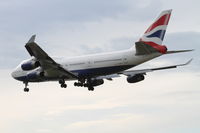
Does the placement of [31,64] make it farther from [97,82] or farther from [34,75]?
[97,82]

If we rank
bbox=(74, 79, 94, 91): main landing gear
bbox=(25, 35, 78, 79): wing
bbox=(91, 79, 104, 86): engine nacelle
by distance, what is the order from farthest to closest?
bbox=(91, 79, 104, 86): engine nacelle → bbox=(74, 79, 94, 91): main landing gear → bbox=(25, 35, 78, 79): wing

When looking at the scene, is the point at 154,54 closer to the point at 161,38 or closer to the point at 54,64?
the point at 161,38

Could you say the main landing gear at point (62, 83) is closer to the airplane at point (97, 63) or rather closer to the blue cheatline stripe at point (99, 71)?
the airplane at point (97, 63)

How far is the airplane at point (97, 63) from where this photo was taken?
58484mm

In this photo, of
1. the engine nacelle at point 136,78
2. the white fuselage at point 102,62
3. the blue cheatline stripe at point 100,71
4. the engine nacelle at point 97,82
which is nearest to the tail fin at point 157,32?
the white fuselage at point 102,62

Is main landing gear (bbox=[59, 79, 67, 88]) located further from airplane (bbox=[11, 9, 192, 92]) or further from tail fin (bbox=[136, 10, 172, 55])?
tail fin (bbox=[136, 10, 172, 55])

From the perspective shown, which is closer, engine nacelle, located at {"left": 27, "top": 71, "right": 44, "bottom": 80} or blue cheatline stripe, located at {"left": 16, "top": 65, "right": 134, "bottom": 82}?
blue cheatline stripe, located at {"left": 16, "top": 65, "right": 134, "bottom": 82}

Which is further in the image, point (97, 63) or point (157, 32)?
point (97, 63)

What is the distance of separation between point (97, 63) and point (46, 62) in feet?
18.6

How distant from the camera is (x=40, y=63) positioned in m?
61.0

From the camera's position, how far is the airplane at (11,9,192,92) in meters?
58.5

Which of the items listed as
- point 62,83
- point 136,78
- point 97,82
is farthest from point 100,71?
point 62,83

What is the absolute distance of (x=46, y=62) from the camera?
6047 cm

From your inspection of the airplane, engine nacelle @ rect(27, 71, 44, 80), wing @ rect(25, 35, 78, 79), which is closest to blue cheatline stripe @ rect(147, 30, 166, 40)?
the airplane
